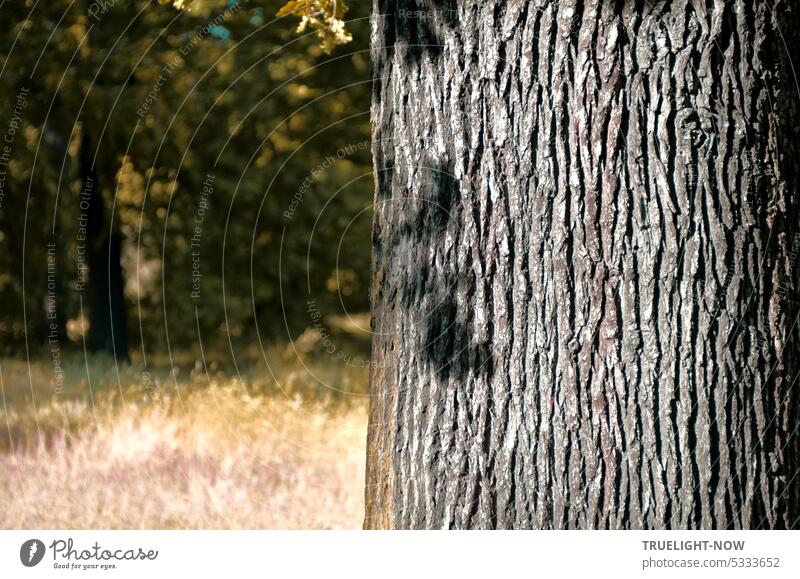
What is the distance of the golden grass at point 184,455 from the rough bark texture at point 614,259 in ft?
7.95

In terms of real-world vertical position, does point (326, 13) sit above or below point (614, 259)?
above

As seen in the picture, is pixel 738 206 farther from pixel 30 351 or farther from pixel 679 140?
pixel 30 351

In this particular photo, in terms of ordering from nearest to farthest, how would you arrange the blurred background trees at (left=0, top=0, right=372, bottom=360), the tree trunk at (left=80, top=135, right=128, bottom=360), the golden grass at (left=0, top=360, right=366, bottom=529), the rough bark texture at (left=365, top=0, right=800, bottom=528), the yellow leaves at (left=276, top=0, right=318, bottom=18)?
the rough bark texture at (left=365, top=0, right=800, bottom=528)
the yellow leaves at (left=276, top=0, right=318, bottom=18)
the golden grass at (left=0, top=360, right=366, bottom=529)
the blurred background trees at (left=0, top=0, right=372, bottom=360)
the tree trunk at (left=80, top=135, right=128, bottom=360)

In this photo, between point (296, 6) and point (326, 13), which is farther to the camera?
point (326, 13)

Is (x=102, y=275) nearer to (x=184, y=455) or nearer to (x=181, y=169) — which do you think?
(x=181, y=169)

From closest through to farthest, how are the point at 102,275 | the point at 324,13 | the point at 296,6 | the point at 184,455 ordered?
the point at 296,6, the point at 324,13, the point at 184,455, the point at 102,275

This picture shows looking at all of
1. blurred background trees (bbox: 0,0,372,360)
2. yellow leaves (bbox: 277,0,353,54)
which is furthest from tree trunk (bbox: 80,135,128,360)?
yellow leaves (bbox: 277,0,353,54)
